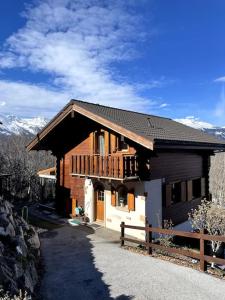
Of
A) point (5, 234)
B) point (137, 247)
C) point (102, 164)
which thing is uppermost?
point (102, 164)

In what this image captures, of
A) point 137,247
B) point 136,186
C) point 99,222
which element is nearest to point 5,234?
point 137,247

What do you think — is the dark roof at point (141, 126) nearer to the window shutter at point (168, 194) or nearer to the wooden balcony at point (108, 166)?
the wooden balcony at point (108, 166)

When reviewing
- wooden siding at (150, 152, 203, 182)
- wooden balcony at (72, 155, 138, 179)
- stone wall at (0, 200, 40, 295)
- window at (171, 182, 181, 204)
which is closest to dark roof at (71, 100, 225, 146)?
wooden siding at (150, 152, 203, 182)

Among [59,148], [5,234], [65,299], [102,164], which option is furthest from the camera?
[59,148]

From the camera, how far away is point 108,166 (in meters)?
14.2

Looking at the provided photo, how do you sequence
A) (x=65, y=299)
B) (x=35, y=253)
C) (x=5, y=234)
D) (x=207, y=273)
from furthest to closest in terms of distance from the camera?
(x=35, y=253) → (x=207, y=273) → (x=5, y=234) → (x=65, y=299)

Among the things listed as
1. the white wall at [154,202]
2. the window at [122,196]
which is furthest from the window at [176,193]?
the window at [122,196]

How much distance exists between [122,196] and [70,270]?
20.4 ft

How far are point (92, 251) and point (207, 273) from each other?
4.41 meters

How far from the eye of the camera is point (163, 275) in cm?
910

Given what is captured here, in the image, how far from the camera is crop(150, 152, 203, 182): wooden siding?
49.7 ft

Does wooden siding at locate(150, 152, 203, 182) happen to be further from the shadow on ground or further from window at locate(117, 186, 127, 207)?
the shadow on ground

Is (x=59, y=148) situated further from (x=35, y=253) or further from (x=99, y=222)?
(x=35, y=253)

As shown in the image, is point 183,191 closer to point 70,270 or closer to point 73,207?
point 73,207
